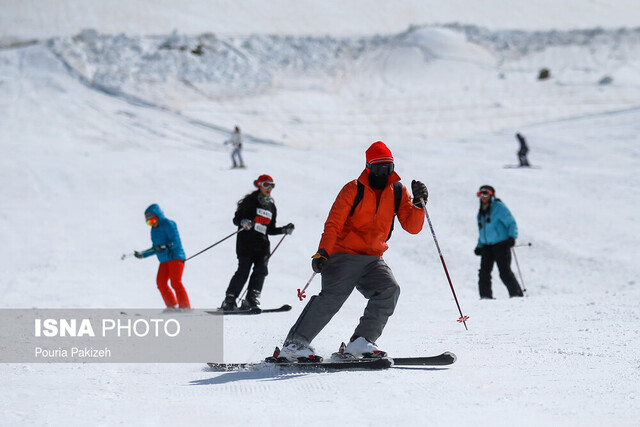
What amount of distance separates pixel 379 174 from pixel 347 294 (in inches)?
29.6

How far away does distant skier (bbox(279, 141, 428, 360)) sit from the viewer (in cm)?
455

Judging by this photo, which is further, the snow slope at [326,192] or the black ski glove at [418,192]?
the black ski glove at [418,192]

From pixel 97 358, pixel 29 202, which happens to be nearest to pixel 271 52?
pixel 29 202

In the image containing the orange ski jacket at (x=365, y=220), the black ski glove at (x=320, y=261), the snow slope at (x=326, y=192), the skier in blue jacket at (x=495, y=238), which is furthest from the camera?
the skier in blue jacket at (x=495, y=238)

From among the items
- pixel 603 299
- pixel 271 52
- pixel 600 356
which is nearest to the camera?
pixel 600 356

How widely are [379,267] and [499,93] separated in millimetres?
35802

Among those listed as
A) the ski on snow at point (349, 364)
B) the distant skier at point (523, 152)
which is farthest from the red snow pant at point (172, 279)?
the distant skier at point (523, 152)

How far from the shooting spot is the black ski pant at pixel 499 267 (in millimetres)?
9055

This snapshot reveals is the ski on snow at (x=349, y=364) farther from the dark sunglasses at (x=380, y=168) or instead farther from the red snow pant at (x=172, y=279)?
the red snow pant at (x=172, y=279)

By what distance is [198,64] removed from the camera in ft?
129

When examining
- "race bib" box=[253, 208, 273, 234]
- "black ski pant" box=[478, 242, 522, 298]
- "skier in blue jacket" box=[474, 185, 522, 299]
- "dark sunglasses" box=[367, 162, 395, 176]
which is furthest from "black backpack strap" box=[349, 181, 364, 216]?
"black ski pant" box=[478, 242, 522, 298]

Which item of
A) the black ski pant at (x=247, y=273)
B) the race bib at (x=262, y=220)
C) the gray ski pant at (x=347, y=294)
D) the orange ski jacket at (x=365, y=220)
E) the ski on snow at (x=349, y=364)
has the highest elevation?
the race bib at (x=262, y=220)

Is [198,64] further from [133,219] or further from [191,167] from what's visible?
[133,219]

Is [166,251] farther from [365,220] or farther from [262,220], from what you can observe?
[365,220]
